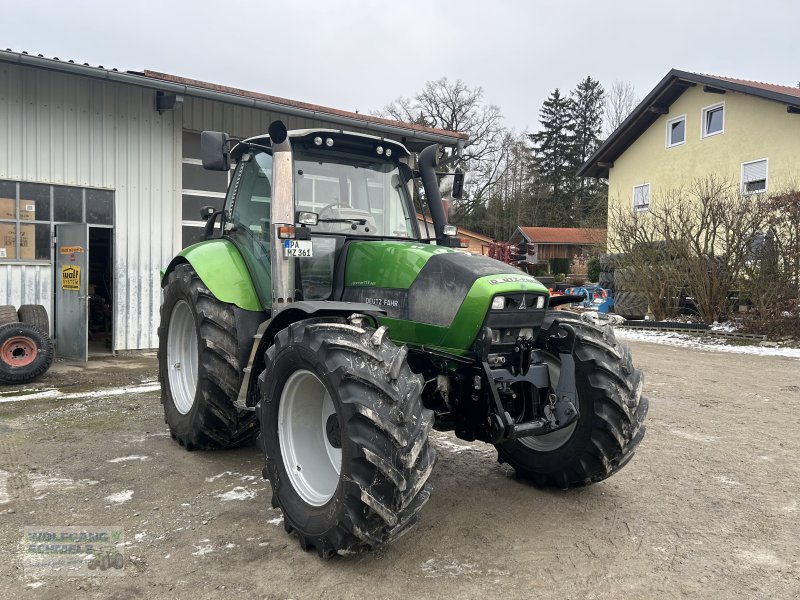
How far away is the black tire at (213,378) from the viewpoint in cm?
430

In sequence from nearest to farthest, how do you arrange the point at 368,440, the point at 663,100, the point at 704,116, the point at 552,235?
1. the point at 368,440
2. the point at 704,116
3. the point at 663,100
4. the point at 552,235

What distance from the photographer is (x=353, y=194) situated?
437 cm

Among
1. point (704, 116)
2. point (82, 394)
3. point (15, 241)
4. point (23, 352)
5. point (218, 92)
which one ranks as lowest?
Answer: point (82, 394)

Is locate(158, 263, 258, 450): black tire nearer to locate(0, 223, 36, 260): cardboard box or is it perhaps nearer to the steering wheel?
the steering wheel

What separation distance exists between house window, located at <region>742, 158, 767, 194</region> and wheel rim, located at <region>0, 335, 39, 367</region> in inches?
746

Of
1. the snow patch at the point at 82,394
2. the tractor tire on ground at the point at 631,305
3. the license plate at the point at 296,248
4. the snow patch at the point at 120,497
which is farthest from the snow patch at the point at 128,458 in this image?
the tractor tire on ground at the point at 631,305

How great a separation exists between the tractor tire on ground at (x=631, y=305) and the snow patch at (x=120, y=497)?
13206 mm

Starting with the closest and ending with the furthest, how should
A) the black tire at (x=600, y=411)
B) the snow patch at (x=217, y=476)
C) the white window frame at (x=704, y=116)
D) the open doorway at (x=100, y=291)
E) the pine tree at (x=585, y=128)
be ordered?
the black tire at (x=600, y=411), the snow patch at (x=217, y=476), the open doorway at (x=100, y=291), the white window frame at (x=704, y=116), the pine tree at (x=585, y=128)

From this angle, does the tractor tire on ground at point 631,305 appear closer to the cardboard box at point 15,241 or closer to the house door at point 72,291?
the house door at point 72,291

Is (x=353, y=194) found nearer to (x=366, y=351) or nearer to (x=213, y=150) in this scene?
(x=213, y=150)

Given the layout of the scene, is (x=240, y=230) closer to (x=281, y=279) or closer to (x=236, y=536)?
(x=281, y=279)

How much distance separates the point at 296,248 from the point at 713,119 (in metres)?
21.4

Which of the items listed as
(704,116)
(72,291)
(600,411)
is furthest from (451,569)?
(704,116)

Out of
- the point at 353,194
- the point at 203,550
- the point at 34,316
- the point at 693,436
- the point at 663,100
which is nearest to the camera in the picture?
the point at 203,550
